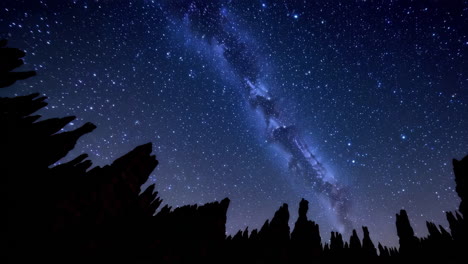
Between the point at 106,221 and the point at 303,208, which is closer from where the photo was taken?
the point at 106,221

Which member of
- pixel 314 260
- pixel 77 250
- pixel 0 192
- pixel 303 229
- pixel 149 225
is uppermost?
pixel 303 229

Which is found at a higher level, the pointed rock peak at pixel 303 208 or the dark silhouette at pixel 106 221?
the pointed rock peak at pixel 303 208

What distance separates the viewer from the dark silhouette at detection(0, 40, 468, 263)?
7.62 meters

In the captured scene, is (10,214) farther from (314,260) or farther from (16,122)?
(314,260)

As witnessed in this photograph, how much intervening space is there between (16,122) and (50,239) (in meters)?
4.86

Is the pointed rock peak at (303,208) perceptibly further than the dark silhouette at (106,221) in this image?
Yes

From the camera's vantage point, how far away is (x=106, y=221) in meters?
12.2

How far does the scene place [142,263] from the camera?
11938mm

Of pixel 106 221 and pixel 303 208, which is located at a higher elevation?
pixel 303 208

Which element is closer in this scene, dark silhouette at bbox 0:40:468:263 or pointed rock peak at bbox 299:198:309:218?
dark silhouette at bbox 0:40:468:263

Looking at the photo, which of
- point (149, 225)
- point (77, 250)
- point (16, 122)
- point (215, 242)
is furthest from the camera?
point (215, 242)

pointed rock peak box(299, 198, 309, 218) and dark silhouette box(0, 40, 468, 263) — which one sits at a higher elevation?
pointed rock peak box(299, 198, 309, 218)

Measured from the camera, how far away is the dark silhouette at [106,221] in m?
7.62

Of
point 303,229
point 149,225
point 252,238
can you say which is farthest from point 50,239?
point 303,229
